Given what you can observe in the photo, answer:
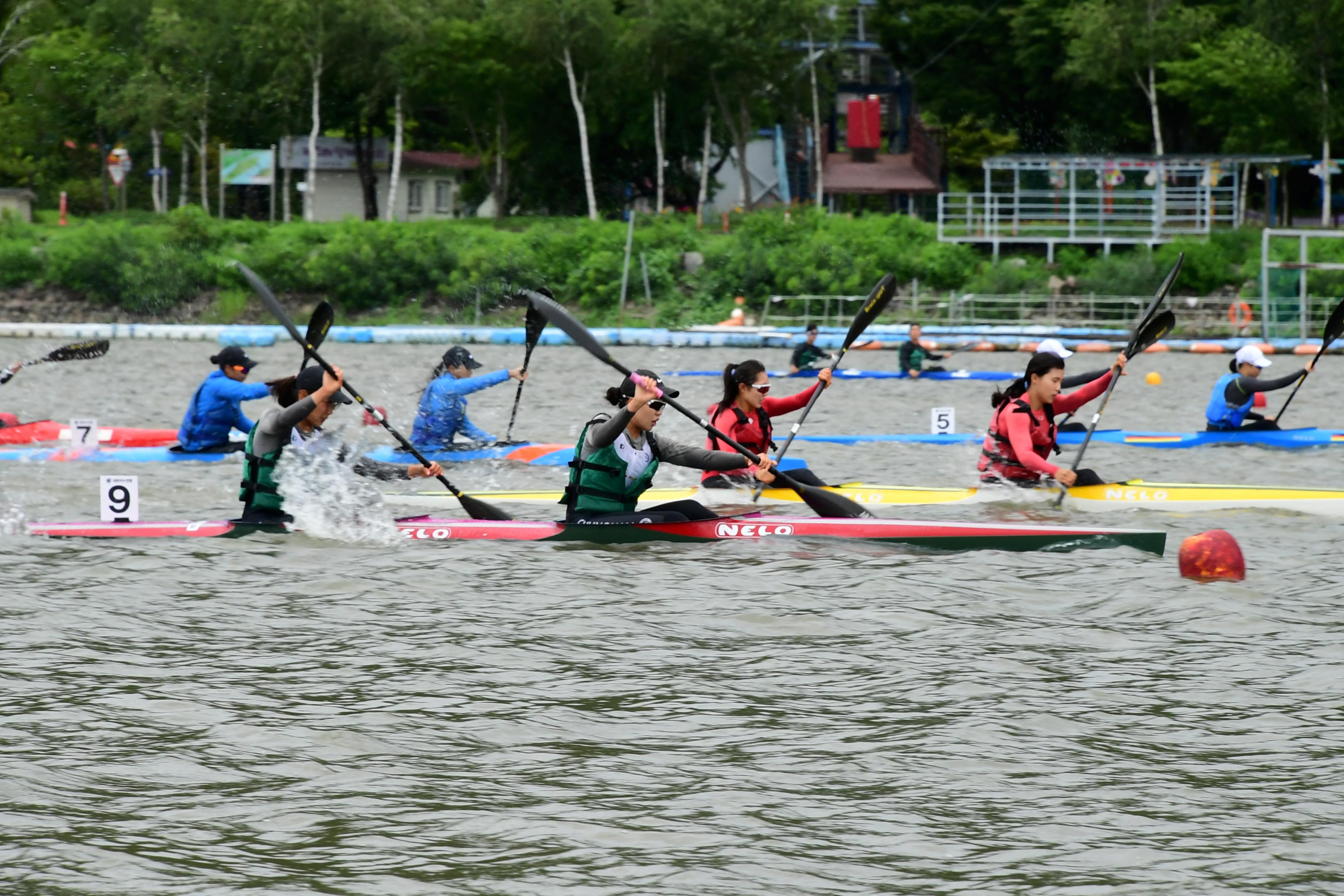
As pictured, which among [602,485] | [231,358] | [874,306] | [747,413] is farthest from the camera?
[874,306]

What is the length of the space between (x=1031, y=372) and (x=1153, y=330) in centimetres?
171

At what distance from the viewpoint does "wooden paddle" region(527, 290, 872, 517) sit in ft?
35.2

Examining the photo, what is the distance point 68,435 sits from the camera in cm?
1582

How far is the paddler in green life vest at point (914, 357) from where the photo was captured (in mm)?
24203

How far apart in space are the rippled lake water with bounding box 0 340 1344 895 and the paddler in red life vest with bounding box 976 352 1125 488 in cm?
29

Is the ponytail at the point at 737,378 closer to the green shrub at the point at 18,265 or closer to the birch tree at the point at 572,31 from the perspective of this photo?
the birch tree at the point at 572,31

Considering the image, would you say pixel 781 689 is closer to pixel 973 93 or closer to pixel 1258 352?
pixel 1258 352

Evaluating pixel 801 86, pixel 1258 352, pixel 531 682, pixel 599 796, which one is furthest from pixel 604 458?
pixel 801 86

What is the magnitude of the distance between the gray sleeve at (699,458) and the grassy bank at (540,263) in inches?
1096

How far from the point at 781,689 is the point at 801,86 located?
4080 cm

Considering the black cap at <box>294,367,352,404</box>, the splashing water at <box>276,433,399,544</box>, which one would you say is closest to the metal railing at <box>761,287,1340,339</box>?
the splashing water at <box>276,433,399,544</box>

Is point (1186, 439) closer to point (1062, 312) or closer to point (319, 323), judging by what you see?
point (319, 323)

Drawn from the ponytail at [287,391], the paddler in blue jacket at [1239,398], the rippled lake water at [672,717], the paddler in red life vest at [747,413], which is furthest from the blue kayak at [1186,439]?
the ponytail at [287,391]

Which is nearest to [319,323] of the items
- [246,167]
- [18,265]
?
[18,265]
